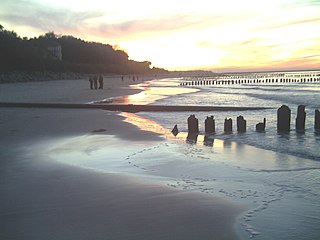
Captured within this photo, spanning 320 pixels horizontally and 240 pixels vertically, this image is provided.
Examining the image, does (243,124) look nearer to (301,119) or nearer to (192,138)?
(192,138)

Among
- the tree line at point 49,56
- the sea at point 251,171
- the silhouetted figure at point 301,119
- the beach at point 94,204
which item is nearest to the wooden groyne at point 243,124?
the silhouetted figure at point 301,119

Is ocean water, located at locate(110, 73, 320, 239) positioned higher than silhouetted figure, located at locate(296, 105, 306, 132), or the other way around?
silhouetted figure, located at locate(296, 105, 306, 132)

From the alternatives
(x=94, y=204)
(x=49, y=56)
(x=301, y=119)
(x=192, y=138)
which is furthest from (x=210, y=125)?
(x=49, y=56)

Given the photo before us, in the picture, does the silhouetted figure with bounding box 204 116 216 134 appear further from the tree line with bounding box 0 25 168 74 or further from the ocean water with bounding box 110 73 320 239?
the tree line with bounding box 0 25 168 74

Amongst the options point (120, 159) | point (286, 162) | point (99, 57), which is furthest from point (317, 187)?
point (99, 57)

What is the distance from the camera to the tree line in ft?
228

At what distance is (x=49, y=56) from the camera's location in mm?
95812

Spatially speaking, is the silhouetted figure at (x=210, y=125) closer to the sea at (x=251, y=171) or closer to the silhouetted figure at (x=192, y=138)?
the sea at (x=251, y=171)

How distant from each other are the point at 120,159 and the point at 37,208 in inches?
135

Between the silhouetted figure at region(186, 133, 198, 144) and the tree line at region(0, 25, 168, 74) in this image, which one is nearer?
the silhouetted figure at region(186, 133, 198, 144)

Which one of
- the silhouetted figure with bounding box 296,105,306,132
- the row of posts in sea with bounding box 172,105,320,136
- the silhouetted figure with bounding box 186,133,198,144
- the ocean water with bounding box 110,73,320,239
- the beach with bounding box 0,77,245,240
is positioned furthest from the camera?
the silhouetted figure with bounding box 296,105,306,132

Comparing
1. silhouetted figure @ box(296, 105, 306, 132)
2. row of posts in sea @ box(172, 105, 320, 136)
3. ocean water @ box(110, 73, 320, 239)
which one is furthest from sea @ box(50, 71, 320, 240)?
silhouetted figure @ box(296, 105, 306, 132)

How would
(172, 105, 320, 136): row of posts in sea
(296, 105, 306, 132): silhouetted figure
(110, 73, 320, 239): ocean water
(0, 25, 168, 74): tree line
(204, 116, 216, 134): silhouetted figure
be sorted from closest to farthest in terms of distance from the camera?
1. (110, 73, 320, 239): ocean water
2. (172, 105, 320, 136): row of posts in sea
3. (204, 116, 216, 134): silhouetted figure
4. (296, 105, 306, 132): silhouetted figure
5. (0, 25, 168, 74): tree line

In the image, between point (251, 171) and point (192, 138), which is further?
point (192, 138)
